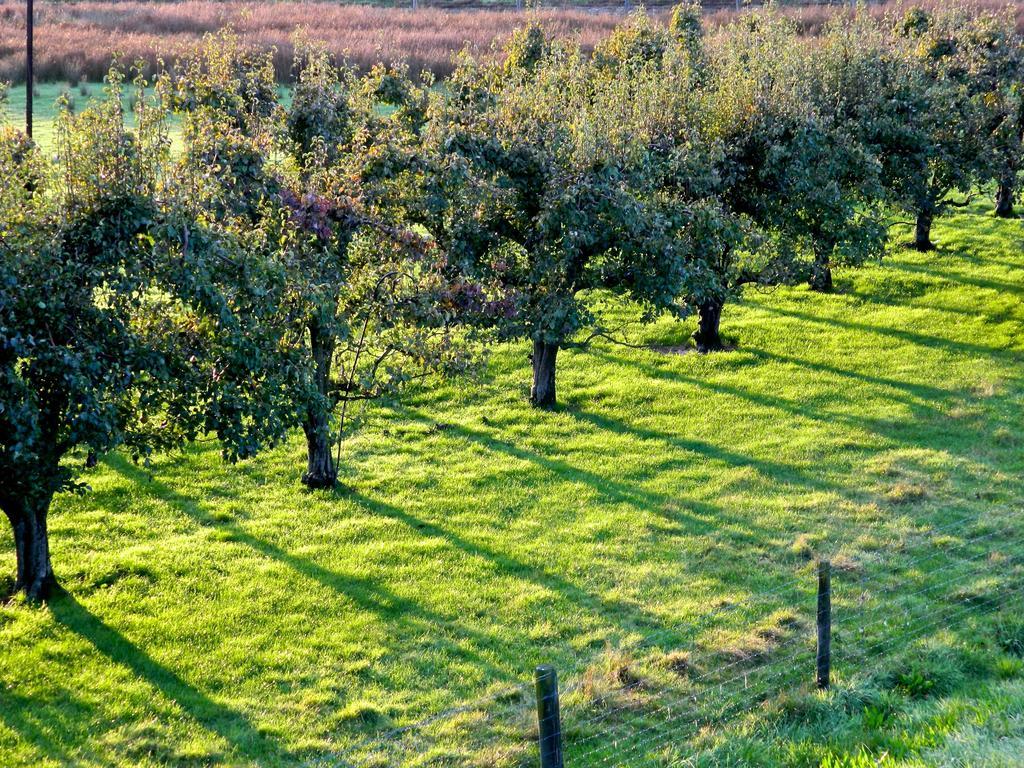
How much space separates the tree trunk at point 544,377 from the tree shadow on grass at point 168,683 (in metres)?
13.5

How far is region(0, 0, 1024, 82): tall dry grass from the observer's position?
2440 inches

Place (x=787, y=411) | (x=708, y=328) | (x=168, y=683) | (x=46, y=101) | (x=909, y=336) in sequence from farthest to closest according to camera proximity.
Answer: (x=46, y=101) → (x=909, y=336) → (x=708, y=328) → (x=787, y=411) → (x=168, y=683)

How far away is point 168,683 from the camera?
15789mm

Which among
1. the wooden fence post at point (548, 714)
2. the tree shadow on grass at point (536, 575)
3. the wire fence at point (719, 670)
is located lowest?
the tree shadow on grass at point (536, 575)

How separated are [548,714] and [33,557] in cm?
1124

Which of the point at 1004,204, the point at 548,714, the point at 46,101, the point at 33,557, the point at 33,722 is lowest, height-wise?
the point at 33,722

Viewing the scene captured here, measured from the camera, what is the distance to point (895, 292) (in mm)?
36688

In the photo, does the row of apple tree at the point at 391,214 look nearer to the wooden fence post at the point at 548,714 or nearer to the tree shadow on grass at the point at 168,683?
the tree shadow on grass at the point at 168,683

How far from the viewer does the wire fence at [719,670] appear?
13688mm

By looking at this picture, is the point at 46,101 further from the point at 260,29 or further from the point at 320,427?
the point at 320,427

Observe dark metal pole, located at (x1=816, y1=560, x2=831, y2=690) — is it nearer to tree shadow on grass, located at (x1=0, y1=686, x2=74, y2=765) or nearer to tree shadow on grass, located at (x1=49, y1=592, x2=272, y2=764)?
tree shadow on grass, located at (x1=49, y1=592, x2=272, y2=764)

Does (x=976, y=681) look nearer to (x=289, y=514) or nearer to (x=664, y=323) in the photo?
(x=289, y=514)

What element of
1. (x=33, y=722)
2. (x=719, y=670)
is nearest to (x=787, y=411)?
(x=719, y=670)

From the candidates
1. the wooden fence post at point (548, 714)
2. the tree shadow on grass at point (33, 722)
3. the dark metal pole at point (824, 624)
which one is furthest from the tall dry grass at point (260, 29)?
the wooden fence post at point (548, 714)
